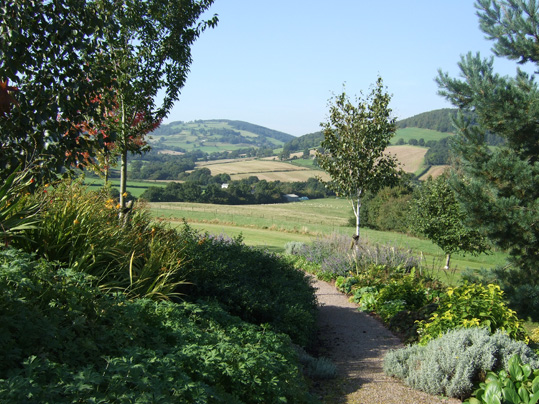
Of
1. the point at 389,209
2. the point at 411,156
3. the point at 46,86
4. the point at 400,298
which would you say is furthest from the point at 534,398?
the point at 411,156

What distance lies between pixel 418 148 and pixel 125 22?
83.6 m

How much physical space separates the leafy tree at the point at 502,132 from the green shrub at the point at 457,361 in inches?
155

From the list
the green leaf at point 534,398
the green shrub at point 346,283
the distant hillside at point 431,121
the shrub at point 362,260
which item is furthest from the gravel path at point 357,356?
the distant hillside at point 431,121

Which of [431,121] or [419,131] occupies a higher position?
[431,121]

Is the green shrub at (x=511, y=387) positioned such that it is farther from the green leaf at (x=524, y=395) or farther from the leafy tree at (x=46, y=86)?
the leafy tree at (x=46, y=86)

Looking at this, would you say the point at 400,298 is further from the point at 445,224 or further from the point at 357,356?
the point at 445,224

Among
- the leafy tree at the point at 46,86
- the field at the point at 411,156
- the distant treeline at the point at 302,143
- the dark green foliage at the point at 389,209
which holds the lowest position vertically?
the dark green foliage at the point at 389,209

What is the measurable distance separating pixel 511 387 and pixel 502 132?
6379 mm

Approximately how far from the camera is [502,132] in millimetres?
9281

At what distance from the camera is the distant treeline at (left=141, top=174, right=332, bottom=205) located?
49688mm

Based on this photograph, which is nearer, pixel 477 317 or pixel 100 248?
pixel 100 248

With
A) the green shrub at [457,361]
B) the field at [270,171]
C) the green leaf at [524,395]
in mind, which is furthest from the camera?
the field at [270,171]

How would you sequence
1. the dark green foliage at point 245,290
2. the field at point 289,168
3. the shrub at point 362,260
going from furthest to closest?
1. the field at point 289,168
2. the shrub at point 362,260
3. the dark green foliage at point 245,290

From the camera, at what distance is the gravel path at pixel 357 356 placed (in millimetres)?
4750
